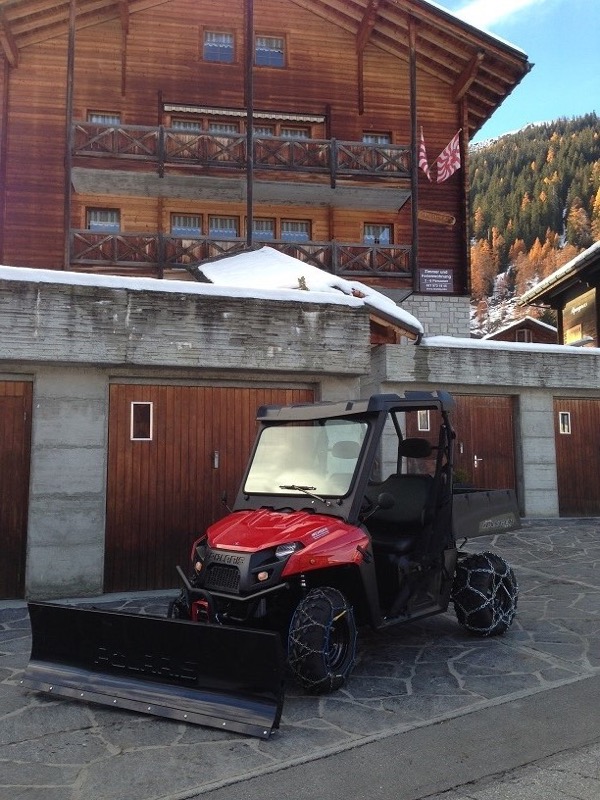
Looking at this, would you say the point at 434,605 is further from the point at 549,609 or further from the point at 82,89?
the point at 82,89

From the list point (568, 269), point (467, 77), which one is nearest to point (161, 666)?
point (467, 77)

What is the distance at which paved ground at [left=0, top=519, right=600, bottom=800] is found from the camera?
3256 mm

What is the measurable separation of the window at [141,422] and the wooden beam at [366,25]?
679 inches

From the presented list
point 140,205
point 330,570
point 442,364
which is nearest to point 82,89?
point 140,205

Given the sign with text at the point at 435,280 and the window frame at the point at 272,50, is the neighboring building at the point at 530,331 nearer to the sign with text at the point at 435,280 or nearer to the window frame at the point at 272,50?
the sign with text at the point at 435,280

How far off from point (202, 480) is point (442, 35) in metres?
18.5

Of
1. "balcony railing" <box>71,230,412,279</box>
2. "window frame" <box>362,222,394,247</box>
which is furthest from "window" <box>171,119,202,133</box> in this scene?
"window frame" <box>362,222,394,247</box>

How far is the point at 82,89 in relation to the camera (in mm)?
19266

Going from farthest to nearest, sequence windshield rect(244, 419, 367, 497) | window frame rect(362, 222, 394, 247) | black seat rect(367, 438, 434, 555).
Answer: window frame rect(362, 222, 394, 247)
black seat rect(367, 438, 434, 555)
windshield rect(244, 419, 367, 497)

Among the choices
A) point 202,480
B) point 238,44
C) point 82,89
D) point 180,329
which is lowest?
point 202,480

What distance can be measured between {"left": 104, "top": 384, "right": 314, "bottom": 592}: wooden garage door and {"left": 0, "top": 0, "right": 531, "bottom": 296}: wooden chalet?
434 inches

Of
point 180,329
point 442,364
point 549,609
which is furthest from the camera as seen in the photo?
point 442,364

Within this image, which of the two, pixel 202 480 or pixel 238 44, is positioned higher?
pixel 238 44

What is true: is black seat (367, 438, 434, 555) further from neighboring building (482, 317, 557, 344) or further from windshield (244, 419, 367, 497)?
neighboring building (482, 317, 557, 344)
